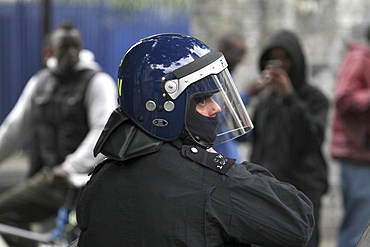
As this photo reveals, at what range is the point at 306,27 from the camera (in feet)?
23.9

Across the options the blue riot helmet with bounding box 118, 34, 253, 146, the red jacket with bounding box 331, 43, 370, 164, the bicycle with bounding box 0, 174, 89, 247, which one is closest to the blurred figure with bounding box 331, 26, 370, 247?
the red jacket with bounding box 331, 43, 370, 164

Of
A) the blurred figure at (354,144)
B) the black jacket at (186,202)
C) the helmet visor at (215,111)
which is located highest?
the helmet visor at (215,111)

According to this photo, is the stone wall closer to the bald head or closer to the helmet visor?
the bald head

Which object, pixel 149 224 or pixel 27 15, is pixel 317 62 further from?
pixel 149 224

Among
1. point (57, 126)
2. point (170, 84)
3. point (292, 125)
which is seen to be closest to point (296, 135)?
point (292, 125)

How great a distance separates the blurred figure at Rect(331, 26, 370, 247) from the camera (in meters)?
5.49

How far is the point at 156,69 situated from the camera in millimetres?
2471

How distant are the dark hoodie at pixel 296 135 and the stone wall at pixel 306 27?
6.39 feet

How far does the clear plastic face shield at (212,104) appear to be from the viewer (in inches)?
97.7

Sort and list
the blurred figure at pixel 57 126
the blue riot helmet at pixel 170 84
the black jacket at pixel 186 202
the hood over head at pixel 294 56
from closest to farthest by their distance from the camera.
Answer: the black jacket at pixel 186 202 → the blue riot helmet at pixel 170 84 → the blurred figure at pixel 57 126 → the hood over head at pixel 294 56

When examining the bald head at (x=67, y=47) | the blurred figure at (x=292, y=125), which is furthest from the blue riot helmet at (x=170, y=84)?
the bald head at (x=67, y=47)

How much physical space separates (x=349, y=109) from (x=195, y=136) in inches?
126

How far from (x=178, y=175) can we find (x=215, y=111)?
299mm

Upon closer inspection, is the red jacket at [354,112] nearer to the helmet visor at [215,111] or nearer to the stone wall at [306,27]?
the stone wall at [306,27]
